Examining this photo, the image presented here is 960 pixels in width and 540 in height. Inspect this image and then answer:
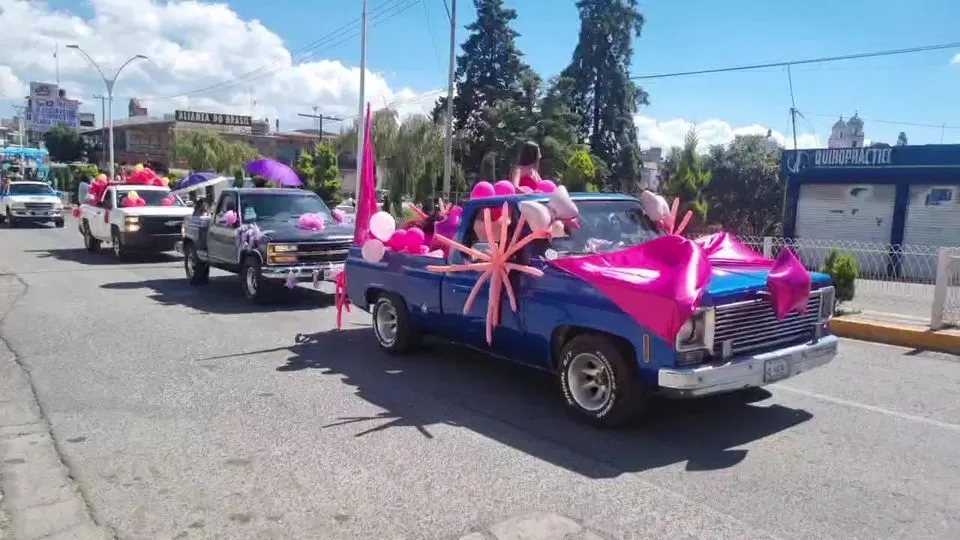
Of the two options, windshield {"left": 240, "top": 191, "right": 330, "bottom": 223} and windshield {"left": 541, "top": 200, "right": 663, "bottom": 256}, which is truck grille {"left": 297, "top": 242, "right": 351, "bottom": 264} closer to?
windshield {"left": 240, "top": 191, "right": 330, "bottom": 223}

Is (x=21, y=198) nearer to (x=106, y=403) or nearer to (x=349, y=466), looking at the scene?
(x=106, y=403)

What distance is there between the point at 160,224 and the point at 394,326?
36.3ft

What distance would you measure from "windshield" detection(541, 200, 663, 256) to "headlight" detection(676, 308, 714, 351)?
1294mm

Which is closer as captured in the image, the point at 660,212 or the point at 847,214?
the point at 660,212

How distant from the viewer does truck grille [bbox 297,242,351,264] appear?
36.6 ft

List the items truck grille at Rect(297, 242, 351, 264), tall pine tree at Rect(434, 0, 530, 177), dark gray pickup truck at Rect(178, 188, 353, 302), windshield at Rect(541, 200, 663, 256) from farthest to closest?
tall pine tree at Rect(434, 0, 530, 177) → truck grille at Rect(297, 242, 351, 264) → dark gray pickup truck at Rect(178, 188, 353, 302) → windshield at Rect(541, 200, 663, 256)

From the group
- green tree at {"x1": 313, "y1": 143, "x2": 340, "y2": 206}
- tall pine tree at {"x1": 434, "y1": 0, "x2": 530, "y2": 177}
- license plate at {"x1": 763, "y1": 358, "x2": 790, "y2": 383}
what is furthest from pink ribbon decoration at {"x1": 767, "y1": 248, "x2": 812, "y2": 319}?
tall pine tree at {"x1": 434, "y1": 0, "x2": 530, "y2": 177}

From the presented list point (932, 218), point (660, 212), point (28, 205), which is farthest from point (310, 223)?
point (28, 205)

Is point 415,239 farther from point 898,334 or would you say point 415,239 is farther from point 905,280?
point 905,280

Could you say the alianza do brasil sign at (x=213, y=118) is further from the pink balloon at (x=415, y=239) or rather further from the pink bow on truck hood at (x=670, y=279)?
the pink bow on truck hood at (x=670, y=279)

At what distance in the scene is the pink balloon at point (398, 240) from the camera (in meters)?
7.57

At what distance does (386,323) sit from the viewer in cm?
791

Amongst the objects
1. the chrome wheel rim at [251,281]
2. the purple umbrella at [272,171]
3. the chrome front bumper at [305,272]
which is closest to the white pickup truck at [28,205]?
the purple umbrella at [272,171]

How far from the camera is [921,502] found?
4191 millimetres
